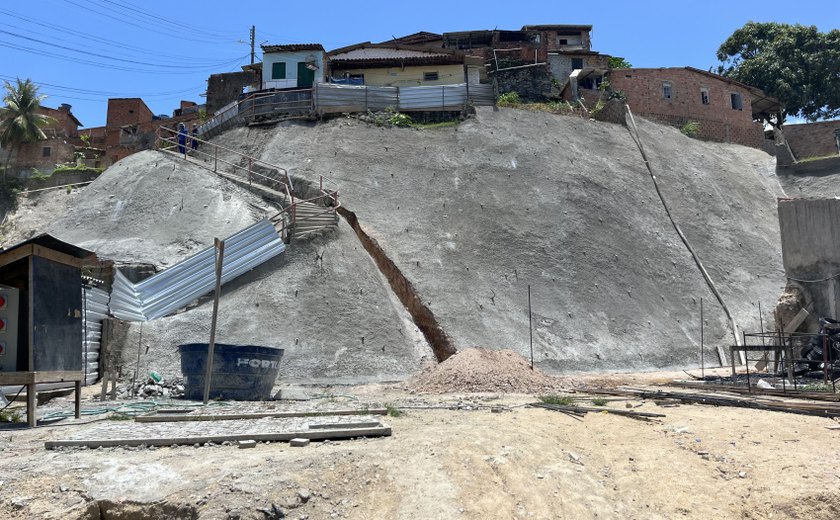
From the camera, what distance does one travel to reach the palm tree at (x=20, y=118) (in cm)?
4684

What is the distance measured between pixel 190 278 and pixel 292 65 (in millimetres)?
20093

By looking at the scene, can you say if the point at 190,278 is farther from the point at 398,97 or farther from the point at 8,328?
the point at 398,97

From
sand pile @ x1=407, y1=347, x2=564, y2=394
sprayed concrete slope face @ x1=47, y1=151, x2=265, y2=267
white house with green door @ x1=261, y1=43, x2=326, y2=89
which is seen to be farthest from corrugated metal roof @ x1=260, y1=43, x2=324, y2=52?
sand pile @ x1=407, y1=347, x2=564, y2=394

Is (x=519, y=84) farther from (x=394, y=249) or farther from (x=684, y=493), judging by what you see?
(x=684, y=493)

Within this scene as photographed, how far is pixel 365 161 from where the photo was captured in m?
28.9

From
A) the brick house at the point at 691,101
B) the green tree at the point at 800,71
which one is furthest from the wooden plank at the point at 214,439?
the green tree at the point at 800,71

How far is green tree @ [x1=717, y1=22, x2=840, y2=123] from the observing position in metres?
49.6

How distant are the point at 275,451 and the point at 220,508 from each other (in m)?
A: 1.31

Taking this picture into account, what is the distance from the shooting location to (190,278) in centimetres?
2055

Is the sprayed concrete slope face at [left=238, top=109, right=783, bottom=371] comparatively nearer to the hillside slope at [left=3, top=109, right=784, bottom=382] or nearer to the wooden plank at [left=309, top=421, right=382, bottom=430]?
the hillside slope at [left=3, top=109, right=784, bottom=382]

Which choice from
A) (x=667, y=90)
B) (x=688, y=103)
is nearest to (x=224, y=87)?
Result: (x=667, y=90)

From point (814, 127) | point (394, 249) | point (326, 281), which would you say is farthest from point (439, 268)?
point (814, 127)

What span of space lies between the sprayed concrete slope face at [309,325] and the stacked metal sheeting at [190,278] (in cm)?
33

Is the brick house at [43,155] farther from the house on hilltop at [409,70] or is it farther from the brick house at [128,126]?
the house on hilltop at [409,70]
